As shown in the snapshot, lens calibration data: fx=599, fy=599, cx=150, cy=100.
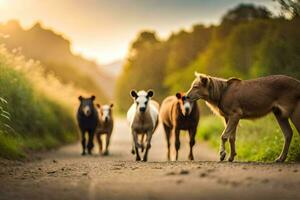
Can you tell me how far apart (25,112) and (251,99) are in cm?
942

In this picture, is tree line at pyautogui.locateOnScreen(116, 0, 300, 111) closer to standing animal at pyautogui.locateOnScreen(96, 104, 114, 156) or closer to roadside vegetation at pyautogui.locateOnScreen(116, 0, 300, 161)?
roadside vegetation at pyautogui.locateOnScreen(116, 0, 300, 161)

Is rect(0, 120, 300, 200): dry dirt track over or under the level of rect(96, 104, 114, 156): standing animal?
under

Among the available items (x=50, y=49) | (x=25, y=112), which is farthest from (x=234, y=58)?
(x=50, y=49)

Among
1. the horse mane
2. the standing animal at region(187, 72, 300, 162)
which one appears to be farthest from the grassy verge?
→ the horse mane

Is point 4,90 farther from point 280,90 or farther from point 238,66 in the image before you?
point 238,66

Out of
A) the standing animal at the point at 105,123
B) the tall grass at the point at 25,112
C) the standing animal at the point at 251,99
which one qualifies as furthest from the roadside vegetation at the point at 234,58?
the tall grass at the point at 25,112

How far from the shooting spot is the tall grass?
16719mm

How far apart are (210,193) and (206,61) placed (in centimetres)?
3631

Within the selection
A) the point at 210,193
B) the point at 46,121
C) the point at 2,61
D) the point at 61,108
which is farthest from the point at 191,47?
the point at 210,193

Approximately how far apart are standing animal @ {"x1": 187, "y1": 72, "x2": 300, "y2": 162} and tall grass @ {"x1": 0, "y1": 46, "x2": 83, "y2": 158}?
4595 mm

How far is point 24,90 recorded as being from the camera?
19.8 meters

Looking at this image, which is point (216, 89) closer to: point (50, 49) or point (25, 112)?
point (25, 112)

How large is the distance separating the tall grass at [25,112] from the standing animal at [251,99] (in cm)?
459

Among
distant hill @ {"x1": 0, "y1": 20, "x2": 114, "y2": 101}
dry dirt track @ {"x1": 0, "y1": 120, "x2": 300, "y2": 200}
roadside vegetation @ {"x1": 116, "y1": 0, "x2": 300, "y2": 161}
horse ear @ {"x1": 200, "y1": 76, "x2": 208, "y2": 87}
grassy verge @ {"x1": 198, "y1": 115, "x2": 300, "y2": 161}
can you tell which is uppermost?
distant hill @ {"x1": 0, "y1": 20, "x2": 114, "y2": 101}
